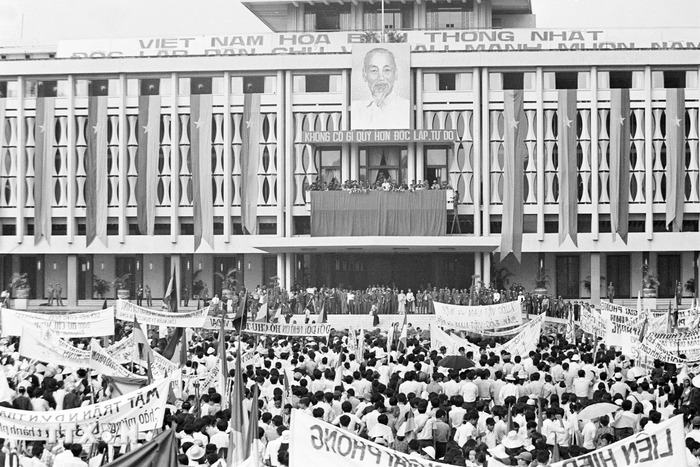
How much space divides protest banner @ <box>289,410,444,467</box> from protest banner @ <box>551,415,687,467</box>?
1.17m

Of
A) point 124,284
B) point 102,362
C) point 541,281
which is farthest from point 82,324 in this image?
point 124,284

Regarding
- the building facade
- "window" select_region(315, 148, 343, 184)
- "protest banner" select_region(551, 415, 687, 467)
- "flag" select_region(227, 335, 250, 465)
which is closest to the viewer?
"protest banner" select_region(551, 415, 687, 467)

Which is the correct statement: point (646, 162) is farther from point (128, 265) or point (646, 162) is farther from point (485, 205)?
point (128, 265)

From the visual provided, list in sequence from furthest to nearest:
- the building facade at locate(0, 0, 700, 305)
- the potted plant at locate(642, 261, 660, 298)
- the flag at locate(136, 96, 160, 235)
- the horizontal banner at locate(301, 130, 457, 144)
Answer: the flag at locate(136, 96, 160, 235) → the potted plant at locate(642, 261, 660, 298) → the building facade at locate(0, 0, 700, 305) → the horizontal banner at locate(301, 130, 457, 144)

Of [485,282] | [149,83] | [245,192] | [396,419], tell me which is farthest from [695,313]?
[149,83]

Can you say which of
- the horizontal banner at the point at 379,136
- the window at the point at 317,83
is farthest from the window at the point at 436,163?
Result: the window at the point at 317,83

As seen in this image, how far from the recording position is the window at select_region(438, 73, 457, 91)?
51.2 meters

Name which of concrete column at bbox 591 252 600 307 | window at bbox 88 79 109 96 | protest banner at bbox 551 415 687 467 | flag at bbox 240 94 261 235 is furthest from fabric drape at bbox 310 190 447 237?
protest banner at bbox 551 415 687 467

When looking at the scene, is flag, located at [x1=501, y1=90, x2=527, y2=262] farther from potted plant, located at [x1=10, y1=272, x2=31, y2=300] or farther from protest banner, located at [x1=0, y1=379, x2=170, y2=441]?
protest banner, located at [x1=0, y1=379, x2=170, y2=441]

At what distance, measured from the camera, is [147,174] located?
51531mm

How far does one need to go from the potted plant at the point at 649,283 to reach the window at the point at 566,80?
26.7 feet

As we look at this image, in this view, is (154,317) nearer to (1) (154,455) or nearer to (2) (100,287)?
(1) (154,455)

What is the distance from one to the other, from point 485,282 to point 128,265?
15579 mm

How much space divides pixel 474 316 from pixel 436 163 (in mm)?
25062
